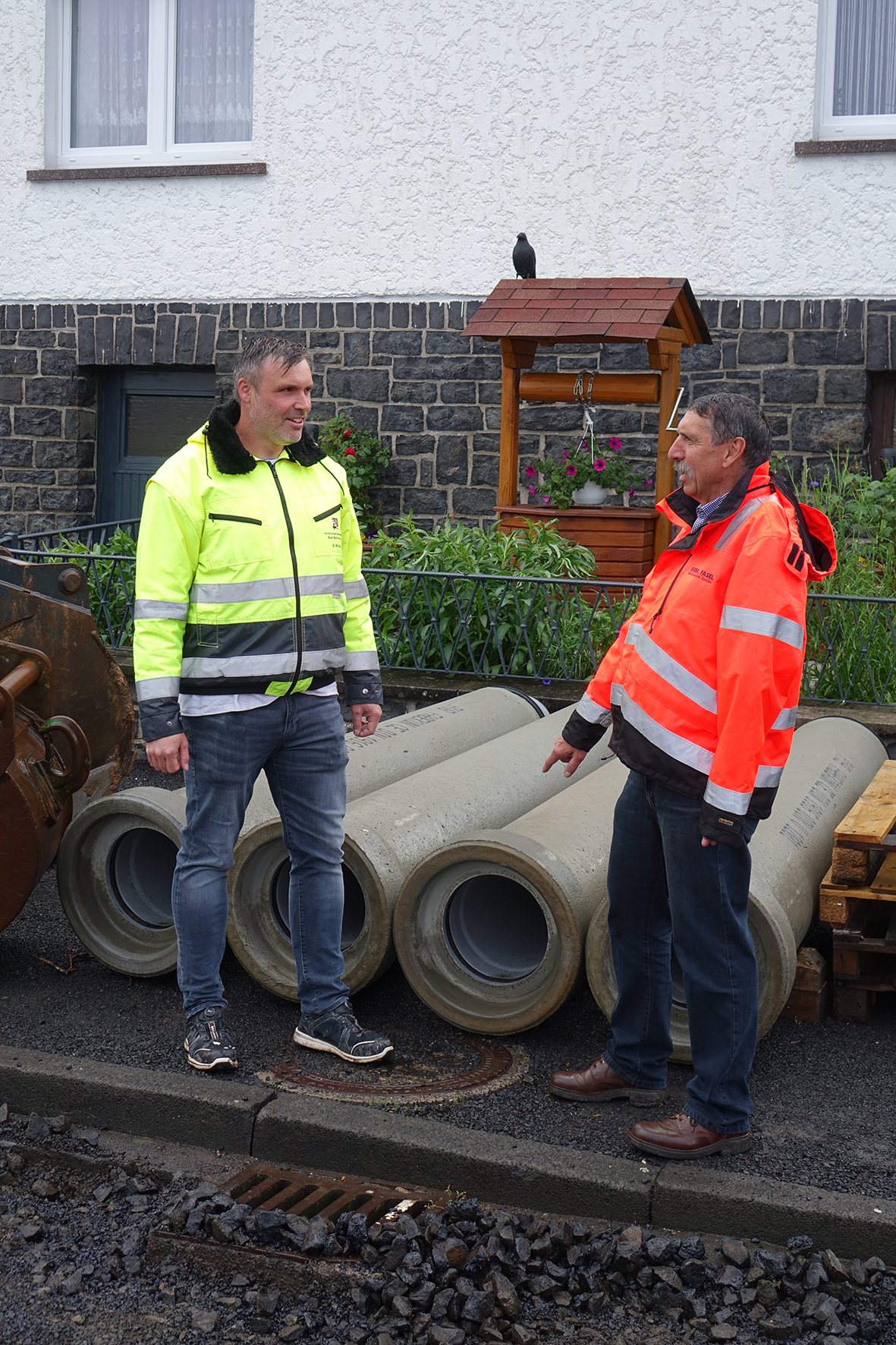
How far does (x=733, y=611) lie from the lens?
3.18 meters

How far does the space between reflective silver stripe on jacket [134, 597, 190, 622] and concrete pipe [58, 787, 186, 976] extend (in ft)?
3.43

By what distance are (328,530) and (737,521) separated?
126cm

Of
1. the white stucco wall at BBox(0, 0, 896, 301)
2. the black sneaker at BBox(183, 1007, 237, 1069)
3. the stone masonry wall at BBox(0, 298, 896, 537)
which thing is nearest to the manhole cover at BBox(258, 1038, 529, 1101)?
the black sneaker at BBox(183, 1007, 237, 1069)

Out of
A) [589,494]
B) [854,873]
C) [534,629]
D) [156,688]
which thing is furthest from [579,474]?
[156,688]

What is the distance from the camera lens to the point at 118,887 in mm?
4785

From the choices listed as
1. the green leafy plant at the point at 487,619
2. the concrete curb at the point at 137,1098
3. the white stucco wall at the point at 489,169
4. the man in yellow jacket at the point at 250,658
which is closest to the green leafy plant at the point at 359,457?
the white stucco wall at the point at 489,169

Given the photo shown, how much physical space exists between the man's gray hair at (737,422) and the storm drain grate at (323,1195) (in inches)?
78.0

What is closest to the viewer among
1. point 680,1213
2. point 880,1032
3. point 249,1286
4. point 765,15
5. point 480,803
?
point 249,1286

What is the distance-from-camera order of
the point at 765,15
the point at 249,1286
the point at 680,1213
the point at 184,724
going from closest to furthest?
the point at 249,1286, the point at 680,1213, the point at 184,724, the point at 765,15

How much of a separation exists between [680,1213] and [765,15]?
9086 millimetres

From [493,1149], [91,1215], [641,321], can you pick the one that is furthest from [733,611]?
[641,321]

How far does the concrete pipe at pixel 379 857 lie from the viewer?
14.3ft

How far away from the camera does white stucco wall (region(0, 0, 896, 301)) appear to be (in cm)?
1001

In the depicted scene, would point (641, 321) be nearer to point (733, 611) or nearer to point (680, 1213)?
point (733, 611)
